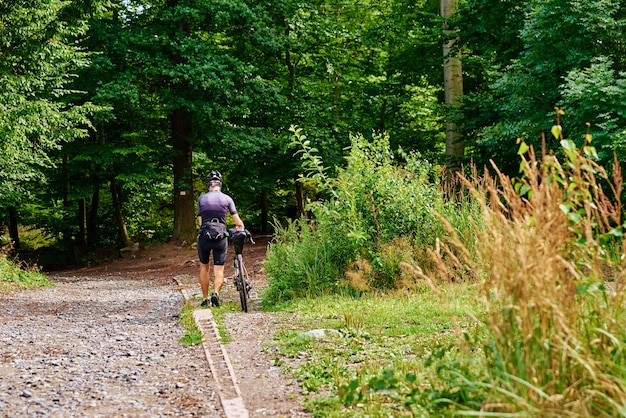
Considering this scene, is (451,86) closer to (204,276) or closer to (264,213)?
(204,276)

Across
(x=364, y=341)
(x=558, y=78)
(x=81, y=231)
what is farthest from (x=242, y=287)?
(x=81, y=231)

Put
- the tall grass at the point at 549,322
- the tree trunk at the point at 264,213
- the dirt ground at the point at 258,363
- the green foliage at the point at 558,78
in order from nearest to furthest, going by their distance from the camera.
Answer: the tall grass at the point at 549,322 → the dirt ground at the point at 258,363 → the green foliage at the point at 558,78 → the tree trunk at the point at 264,213

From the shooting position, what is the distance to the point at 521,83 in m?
13.2

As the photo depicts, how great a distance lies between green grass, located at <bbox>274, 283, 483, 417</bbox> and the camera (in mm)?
4484

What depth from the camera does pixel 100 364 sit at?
645 centimetres

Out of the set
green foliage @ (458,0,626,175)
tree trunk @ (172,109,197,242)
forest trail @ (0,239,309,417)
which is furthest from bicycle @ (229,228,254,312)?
tree trunk @ (172,109,197,242)

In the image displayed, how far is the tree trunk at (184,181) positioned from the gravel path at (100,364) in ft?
35.7

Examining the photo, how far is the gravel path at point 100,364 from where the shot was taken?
4926 mm

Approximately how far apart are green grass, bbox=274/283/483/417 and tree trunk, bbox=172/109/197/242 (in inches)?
550

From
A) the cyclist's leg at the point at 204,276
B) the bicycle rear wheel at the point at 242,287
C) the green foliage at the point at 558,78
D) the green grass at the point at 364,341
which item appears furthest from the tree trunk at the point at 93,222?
the green grass at the point at 364,341

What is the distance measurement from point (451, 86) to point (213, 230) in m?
10.2

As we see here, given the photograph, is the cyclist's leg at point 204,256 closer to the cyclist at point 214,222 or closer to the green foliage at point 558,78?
the cyclist at point 214,222

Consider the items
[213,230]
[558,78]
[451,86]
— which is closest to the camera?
[213,230]

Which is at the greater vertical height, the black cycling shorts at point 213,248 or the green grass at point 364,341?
the black cycling shorts at point 213,248
